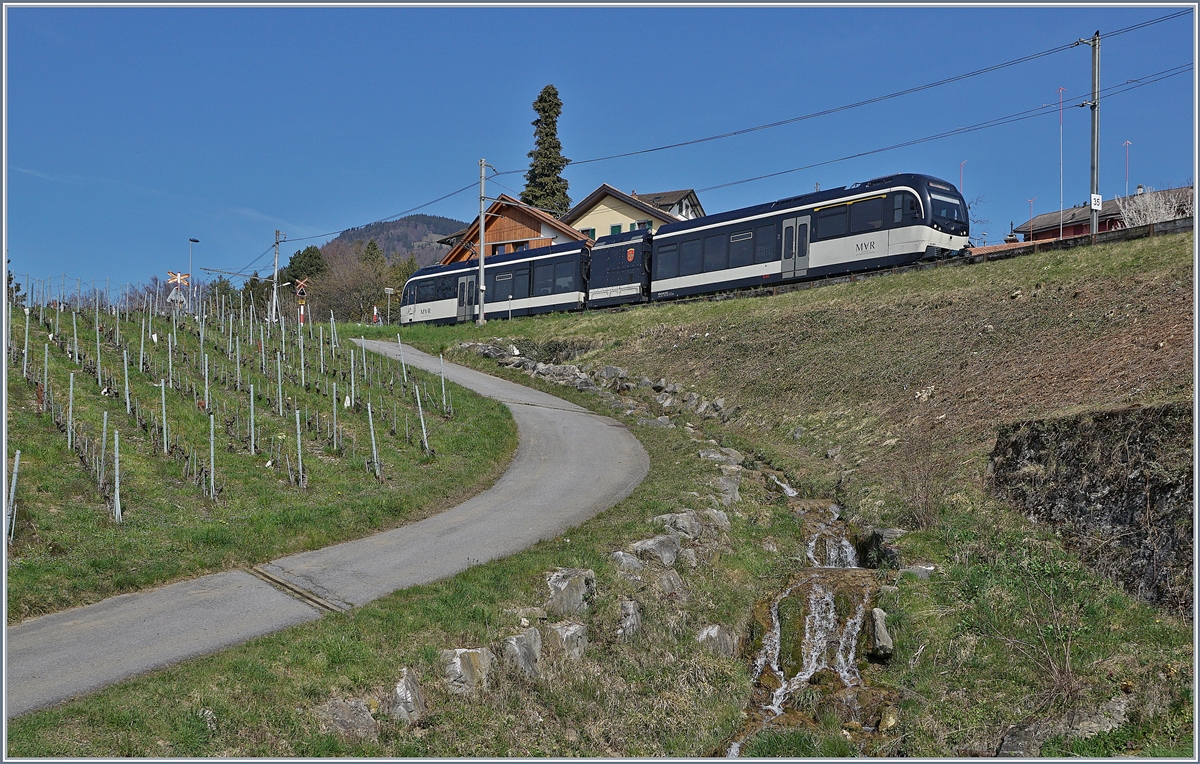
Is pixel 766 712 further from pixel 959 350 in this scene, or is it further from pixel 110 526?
pixel 959 350

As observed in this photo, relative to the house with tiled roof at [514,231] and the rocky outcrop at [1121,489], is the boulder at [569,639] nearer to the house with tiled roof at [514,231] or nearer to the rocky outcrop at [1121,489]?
the rocky outcrop at [1121,489]

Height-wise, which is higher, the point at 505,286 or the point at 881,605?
the point at 505,286

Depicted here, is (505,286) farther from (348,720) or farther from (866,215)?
(348,720)

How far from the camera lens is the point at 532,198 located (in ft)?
243

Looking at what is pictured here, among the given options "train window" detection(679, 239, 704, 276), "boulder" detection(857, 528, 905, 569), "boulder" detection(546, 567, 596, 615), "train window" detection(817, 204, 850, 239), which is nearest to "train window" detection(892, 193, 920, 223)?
"train window" detection(817, 204, 850, 239)

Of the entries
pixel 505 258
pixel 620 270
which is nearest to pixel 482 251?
pixel 505 258

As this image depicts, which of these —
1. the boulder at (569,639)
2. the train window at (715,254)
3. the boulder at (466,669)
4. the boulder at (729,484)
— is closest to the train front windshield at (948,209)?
the train window at (715,254)

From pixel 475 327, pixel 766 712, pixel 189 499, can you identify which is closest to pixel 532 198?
pixel 475 327

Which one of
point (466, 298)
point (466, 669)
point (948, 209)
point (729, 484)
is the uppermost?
point (948, 209)

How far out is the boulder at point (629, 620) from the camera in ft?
39.1

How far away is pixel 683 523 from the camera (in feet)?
49.2

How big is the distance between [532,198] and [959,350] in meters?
55.6

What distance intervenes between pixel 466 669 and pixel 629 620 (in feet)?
9.00

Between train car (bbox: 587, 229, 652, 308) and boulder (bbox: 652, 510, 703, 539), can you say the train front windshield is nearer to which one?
train car (bbox: 587, 229, 652, 308)
